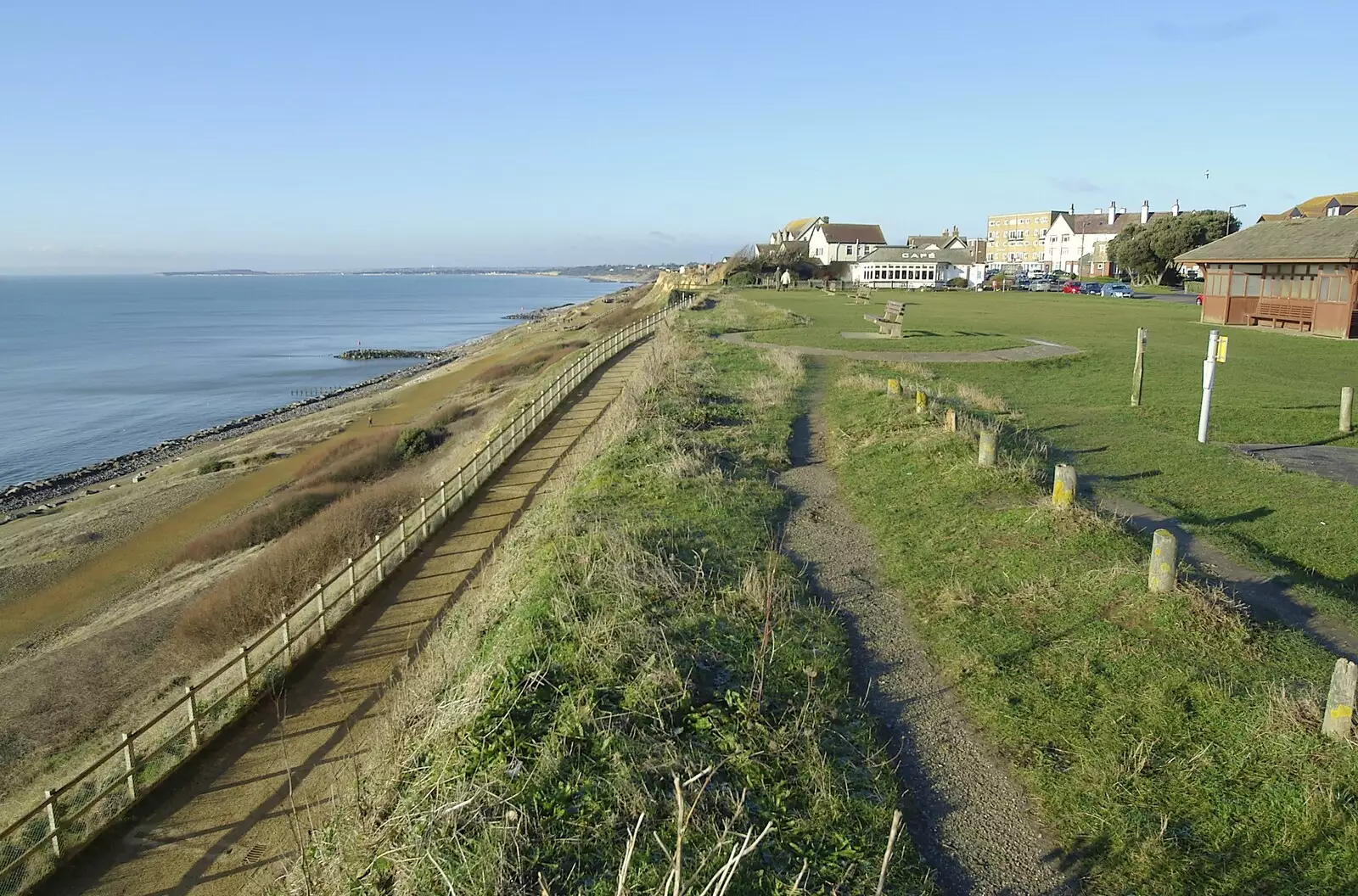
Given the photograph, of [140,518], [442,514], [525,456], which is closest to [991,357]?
[525,456]

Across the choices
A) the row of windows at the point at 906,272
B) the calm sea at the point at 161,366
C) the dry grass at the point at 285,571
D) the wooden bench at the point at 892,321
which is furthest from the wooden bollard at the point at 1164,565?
the row of windows at the point at 906,272

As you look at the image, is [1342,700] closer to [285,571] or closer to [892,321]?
[285,571]

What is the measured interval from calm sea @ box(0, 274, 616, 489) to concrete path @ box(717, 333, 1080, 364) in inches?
1095

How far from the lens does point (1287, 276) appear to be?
120 ft

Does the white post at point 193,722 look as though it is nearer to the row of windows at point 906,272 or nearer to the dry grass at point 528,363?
the dry grass at point 528,363

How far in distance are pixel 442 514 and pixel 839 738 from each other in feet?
33.3

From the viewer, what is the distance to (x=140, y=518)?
80.6 feet

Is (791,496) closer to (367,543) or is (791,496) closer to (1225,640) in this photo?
(1225,640)

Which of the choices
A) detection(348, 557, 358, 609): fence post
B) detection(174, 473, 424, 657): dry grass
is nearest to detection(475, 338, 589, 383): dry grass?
detection(174, 473, 424, 657): dry grass

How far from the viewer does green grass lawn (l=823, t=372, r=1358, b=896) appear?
231 inches

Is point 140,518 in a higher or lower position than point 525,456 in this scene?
lower

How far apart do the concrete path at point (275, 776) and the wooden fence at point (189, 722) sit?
0.17 m

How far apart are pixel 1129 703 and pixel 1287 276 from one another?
121 ft

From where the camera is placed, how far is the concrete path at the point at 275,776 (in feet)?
23.6
